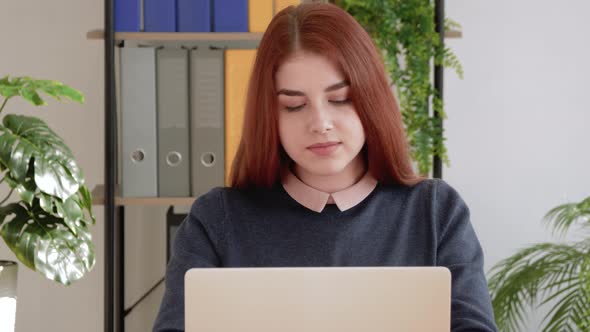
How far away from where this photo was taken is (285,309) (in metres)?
0.90

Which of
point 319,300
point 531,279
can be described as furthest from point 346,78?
point 531,279

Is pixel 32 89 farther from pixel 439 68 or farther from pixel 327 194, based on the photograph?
pixel 439 68

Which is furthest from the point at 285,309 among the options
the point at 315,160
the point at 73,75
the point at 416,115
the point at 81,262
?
the point at 73,75

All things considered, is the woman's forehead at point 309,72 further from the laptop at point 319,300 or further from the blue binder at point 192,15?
the blue binder at point 192,15

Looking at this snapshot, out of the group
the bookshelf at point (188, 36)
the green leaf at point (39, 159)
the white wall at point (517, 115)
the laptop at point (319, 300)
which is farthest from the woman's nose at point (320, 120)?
the white wall at point (517, 115)

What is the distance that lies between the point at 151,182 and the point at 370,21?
765 mm

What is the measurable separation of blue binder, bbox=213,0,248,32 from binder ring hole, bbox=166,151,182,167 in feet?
1.21

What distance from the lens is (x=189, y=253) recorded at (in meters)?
1.33

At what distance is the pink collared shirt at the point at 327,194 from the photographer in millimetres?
1361

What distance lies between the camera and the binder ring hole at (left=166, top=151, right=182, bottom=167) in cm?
234

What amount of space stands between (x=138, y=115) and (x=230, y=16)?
0.38 m

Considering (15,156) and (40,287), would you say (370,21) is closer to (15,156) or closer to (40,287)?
(15,156)

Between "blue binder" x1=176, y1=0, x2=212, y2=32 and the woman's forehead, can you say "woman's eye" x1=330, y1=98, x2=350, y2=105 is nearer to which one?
the woman's forehead

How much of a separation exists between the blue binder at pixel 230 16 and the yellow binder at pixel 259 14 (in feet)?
0.06
